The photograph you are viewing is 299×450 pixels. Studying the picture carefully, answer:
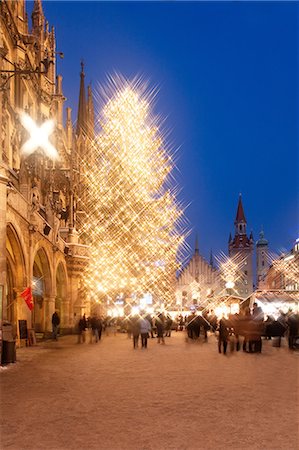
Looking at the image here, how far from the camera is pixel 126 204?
138ft

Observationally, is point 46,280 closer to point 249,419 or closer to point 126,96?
point 126,96

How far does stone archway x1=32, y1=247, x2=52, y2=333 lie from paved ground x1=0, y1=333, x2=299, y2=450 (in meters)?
12.3

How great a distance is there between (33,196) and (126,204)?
59.0 ft

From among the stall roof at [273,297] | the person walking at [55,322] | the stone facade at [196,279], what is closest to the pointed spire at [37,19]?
the person walking at [55,322]

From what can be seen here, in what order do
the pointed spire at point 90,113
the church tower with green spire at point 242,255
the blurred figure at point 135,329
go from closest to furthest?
the blurred figure at point 135,329, the pointed spire at point 90,113, the church tower with green spire at point 242,255

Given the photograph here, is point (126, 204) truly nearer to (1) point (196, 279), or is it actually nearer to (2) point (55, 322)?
(2) point (55, 322)

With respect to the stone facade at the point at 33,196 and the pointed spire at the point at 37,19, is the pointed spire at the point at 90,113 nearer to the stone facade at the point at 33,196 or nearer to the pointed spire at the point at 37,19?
the stone facade at the point at 33,196

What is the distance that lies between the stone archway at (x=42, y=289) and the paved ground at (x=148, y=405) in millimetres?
12260

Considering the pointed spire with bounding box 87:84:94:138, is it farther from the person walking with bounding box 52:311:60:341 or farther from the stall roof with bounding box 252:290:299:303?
the person walking with bounding box 52:311:60:341

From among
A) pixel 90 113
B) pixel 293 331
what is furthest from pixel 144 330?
pixel 90 113

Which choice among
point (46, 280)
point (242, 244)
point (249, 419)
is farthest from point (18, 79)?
point (242, 244)

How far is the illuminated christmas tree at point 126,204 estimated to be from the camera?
39.7 meters

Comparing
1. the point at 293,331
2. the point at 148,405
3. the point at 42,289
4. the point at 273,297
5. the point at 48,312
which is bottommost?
the point at 148,405

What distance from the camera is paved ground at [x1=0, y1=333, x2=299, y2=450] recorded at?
682 cm
